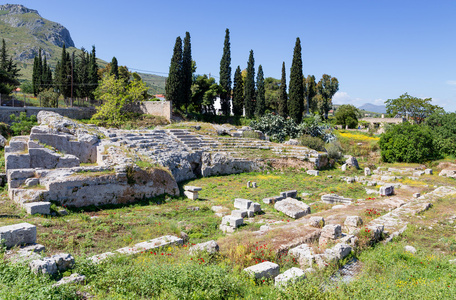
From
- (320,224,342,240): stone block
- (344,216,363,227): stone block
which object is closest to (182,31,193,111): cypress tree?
(344,216,363,227): stone block

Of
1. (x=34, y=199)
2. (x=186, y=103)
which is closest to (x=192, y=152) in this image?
(x=34, y=199)

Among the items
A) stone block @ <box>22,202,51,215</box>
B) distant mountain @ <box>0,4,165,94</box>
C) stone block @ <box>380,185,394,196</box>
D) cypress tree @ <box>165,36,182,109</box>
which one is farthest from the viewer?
distant mountain @ <box>0,4,165,94</box>

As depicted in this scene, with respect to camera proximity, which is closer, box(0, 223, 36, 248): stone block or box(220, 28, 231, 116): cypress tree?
box(0, 223, 36, 248): stone block

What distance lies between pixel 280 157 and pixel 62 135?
16.4 meters

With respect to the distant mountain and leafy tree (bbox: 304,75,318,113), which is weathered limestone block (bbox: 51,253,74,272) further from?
the distant mountain

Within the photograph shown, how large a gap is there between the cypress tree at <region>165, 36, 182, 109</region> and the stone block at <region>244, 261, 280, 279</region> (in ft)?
114

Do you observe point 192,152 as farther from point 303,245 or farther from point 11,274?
point 11,274

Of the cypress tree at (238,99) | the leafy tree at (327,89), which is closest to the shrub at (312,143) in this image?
the cypress tree at (238,99)

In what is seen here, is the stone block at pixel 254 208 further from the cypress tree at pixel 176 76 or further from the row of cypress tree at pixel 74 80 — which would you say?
the row of cypress tree at pixel 74 80

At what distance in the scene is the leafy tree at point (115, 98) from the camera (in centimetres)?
3189

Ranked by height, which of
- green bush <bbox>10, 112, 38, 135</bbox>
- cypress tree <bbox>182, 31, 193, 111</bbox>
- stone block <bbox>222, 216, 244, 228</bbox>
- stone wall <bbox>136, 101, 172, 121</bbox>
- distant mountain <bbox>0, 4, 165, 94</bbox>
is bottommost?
stone block <bbox>222, 216, 244, 228</bbox>

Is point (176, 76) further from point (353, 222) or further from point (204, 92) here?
point (353, 222)

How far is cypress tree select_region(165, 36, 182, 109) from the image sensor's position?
1539 inches

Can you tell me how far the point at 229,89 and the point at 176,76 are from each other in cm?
1131
